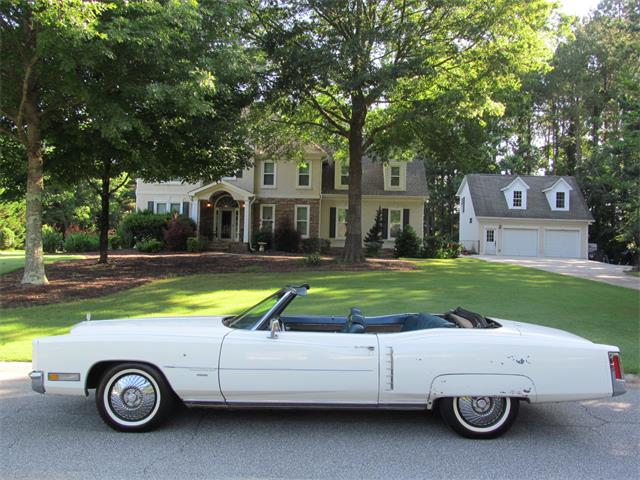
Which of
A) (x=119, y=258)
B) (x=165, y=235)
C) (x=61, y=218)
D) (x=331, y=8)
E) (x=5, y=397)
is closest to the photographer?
(x=5, y=397)

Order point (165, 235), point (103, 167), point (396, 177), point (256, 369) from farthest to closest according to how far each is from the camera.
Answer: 1. point (396, 177)
2. point (165, 235)
3. point (103, 167)
4. point (256, 369)

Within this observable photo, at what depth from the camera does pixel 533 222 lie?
3775cm

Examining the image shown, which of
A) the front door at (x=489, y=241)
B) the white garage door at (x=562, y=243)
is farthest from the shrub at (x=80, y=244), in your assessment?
the white garage door at (x=562, y=243)

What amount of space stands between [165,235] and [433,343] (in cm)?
2572

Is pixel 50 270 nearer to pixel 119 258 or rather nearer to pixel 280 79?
pixel 119 258

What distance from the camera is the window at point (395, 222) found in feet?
102

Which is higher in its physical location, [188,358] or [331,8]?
[331,8]

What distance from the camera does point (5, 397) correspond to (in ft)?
17.7

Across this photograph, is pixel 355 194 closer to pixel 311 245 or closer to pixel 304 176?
pixel 311 245

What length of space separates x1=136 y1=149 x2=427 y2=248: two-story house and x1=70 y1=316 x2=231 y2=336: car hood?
23807mm

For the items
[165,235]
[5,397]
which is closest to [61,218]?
[165,235]

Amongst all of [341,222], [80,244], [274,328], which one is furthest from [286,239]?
[274,328]

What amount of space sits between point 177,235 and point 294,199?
6.92 meters

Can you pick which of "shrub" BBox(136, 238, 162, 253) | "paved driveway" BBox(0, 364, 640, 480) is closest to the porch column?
"shrub" BBox(136, 238, 162, 253)
